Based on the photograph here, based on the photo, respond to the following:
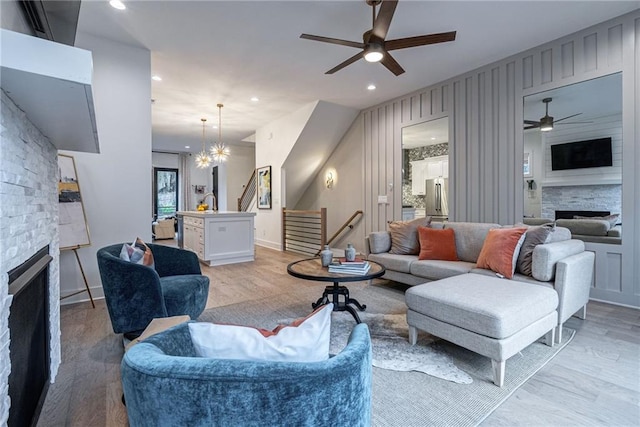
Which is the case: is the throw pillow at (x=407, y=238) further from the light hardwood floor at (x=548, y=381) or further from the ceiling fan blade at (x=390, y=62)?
the ceiling fan blade at (x=390, y=62)

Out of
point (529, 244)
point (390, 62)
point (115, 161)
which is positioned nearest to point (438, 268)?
point (529, 244)

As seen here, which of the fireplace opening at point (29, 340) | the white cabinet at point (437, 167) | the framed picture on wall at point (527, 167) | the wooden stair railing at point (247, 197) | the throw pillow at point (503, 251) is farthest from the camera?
the wooden stair railing at point (247, 197)

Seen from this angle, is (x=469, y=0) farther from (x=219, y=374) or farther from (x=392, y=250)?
(x=219, y=374)

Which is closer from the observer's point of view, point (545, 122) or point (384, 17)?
point (384, 17)

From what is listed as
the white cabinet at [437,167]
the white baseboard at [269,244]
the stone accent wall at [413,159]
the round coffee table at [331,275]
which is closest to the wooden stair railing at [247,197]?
the white baseboard at [269,244]

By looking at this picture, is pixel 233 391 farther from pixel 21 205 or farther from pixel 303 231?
pixel 303 231

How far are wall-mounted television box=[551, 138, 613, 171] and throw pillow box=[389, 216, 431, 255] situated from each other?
67.5 inches

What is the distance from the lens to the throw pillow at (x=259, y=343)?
82 centimetres

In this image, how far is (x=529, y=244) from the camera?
2.83 m

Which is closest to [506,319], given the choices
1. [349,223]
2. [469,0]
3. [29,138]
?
[29,138]

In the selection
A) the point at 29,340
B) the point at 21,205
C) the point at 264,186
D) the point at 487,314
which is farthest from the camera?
the point at 264,186

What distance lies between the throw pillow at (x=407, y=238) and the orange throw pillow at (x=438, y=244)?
206 millimetres

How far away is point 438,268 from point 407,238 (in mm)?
749

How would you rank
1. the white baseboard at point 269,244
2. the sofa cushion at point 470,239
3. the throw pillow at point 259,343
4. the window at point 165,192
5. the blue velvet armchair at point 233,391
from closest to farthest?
the blue velvet armchair at point 233,391
the throw pillow at point 259,343
the sofa cushion at point 470,239
the white baseboard at point 269,244
the window at point 165,192
